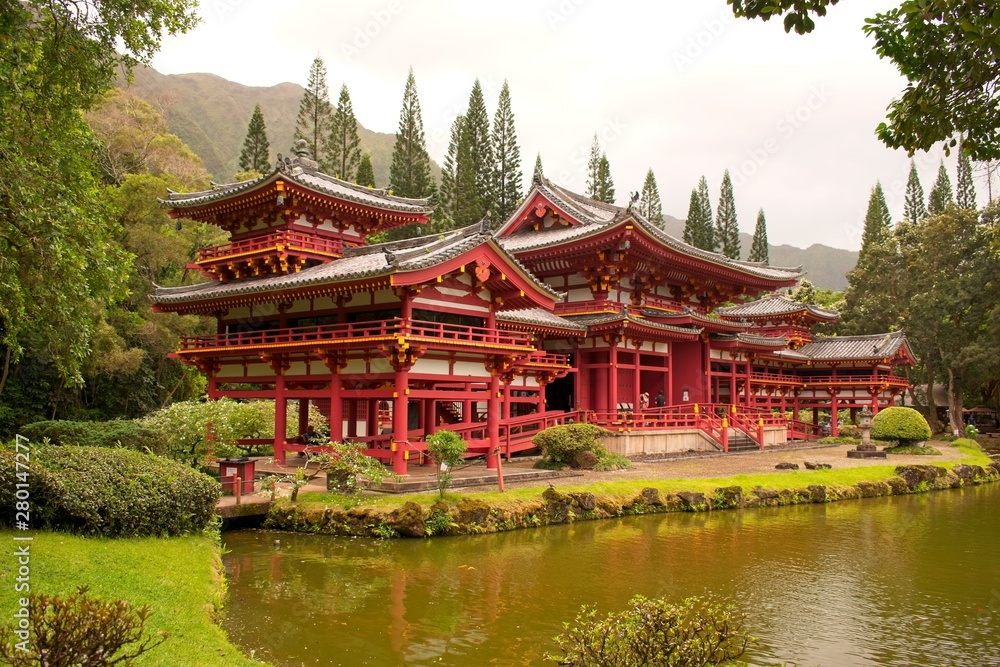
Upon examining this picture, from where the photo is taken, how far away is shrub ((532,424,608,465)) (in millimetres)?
23531

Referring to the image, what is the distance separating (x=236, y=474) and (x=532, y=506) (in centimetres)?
694

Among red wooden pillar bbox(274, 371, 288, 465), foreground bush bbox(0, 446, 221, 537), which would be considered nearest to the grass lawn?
foreground bush bbox(0, 446, 221, 537)

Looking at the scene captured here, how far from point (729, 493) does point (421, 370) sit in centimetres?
932

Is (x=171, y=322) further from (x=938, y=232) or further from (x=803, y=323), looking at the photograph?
(x=938, y=232)

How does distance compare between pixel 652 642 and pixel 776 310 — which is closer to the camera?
pixel 652 642

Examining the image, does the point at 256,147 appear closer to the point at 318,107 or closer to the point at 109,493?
the point at 318,107

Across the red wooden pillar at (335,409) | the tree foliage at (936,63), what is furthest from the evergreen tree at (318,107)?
the tree foliage at (936,63)

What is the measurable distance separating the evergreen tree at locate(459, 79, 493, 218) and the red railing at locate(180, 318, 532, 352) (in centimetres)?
3409

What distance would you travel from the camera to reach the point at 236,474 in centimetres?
1714

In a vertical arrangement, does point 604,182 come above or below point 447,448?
above

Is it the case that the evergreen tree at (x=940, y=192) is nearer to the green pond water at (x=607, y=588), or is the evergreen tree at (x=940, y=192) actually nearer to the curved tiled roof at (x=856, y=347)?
the curved tiled roof at (x=856, y=347)

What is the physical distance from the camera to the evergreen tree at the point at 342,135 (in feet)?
184

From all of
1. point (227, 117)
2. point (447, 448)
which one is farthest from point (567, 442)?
point (227, 117)

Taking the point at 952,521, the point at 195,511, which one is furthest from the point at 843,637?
the point at 952,521
